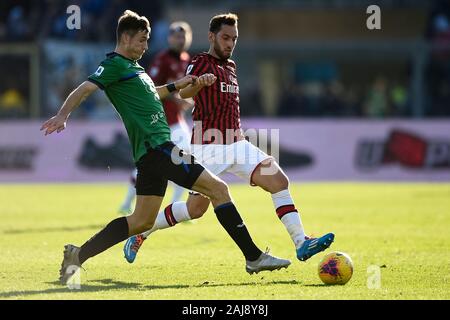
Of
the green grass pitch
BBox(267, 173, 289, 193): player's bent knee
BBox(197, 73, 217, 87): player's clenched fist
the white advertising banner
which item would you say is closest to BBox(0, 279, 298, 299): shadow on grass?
the green grass pitch

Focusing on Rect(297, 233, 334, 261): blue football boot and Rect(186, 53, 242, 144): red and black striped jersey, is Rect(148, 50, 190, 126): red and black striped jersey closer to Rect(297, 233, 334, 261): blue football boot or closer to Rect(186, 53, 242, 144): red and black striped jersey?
Rect(186, 53, 242, 144): red and black striped jersey

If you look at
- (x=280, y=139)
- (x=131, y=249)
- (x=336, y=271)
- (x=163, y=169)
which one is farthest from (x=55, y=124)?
(x=280, y=139)

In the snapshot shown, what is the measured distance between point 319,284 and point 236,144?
1.76 meters

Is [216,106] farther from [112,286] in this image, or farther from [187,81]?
[112,286]

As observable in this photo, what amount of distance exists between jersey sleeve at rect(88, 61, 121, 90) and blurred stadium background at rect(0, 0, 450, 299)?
5.77 feet

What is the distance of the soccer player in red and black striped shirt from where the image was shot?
962 cm

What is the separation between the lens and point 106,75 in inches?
342

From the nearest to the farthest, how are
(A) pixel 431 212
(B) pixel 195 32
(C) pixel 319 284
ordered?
1. (C) pixel 319 284
2. (A) pixel 431 212
3. (B) pixel 195 32

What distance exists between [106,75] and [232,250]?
11.6ft

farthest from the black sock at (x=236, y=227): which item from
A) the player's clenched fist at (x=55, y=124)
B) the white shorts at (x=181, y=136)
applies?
the white shorts at (x=181, y=136)

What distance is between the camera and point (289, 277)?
30.3 ft

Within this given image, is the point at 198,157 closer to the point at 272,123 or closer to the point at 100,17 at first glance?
the point at 272,123

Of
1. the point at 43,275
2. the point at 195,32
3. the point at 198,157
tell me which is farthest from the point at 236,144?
the point at 195,32

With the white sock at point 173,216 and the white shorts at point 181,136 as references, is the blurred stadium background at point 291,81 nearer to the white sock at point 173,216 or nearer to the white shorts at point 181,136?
the white shorts at point 181,136
